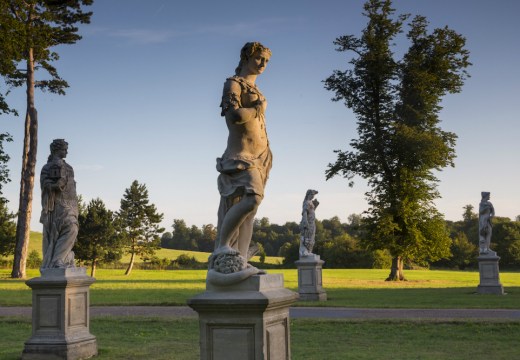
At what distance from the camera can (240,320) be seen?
553cm

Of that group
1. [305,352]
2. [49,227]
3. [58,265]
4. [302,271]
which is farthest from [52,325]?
[302,271]

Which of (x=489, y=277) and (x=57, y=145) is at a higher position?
(x=57, y=145)

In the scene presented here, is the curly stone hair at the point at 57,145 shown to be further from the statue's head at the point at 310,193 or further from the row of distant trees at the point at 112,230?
the row of distant trees at the point at 112,230

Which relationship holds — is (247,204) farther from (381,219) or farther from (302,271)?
(381,219)

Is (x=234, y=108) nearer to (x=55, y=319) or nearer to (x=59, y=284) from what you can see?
(x=59, y=284)

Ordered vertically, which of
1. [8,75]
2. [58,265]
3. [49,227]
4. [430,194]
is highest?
[8,75]

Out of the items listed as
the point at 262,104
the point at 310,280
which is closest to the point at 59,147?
the point at 262,104

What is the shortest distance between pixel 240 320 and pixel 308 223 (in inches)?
648

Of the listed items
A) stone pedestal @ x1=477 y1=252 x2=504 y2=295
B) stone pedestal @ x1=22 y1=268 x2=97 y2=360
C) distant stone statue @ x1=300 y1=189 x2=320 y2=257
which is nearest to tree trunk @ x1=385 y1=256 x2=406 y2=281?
stone pedestal @ x1=477 y1=252 x2=504 y2=295

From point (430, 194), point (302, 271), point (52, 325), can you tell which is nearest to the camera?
point (52, 325)

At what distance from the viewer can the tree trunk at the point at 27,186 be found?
35156mm

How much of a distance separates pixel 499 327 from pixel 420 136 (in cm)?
2414

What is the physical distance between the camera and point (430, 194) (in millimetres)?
38156

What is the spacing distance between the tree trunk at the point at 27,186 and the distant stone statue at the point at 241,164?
32.0 meters
